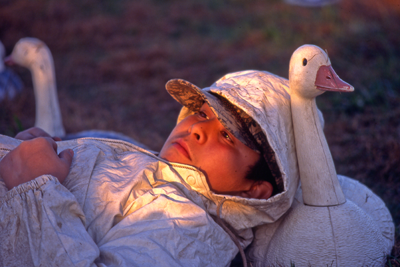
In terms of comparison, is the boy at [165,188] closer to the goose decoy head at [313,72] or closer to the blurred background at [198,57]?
the goose decoy head at [313,72]

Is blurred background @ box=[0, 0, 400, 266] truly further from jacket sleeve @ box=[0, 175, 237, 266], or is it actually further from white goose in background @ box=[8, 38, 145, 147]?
jacket sleeve @ box=[0, 175, 237, 266]

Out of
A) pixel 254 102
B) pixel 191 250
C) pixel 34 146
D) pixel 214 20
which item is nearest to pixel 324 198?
pixel 254 102

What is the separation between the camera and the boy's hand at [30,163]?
152 cm

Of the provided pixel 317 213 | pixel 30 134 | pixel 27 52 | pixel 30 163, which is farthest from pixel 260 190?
pixel 27 52

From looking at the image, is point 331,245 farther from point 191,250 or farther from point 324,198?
point 191,250

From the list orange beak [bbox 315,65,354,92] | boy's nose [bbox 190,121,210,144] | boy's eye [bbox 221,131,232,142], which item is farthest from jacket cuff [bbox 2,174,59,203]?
orange beak [bbox 315,65,354,92]

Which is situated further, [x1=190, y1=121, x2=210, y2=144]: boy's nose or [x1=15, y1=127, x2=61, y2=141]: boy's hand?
[x1=15, y1=127, x2=61, y2=141]: boy's hand

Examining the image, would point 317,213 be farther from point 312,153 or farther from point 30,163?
point 30,163

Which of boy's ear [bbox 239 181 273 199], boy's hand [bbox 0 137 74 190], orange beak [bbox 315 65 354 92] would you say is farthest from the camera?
boy's ear [bbox 239 181 273 199]

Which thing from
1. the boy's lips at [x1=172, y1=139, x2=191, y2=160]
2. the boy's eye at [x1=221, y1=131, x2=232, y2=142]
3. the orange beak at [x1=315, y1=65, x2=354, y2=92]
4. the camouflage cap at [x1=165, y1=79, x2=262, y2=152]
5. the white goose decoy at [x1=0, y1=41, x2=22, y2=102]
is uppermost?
the orange beak at [x1=315, y1=65, x2=354, y2=92]

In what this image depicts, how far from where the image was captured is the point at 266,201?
1734 millimetres

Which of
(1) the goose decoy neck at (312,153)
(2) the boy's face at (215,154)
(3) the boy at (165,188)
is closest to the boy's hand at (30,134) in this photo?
(3) the boy at (165,188)

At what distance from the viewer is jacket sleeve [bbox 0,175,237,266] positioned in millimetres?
1369

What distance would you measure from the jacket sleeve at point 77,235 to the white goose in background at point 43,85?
5.09 feet
